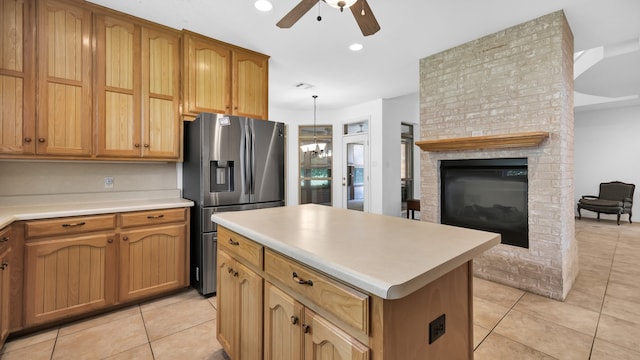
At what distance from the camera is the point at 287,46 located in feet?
10.9

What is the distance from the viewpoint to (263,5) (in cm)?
247

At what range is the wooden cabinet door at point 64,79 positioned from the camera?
2.24 m

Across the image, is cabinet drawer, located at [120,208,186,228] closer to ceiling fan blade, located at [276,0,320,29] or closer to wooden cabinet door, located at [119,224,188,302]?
wooden cabinet door, located at [119,224,188,302]

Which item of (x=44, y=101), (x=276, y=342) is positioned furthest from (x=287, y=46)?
(x=276, y=342)

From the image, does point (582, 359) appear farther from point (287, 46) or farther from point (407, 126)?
point (407, 126)

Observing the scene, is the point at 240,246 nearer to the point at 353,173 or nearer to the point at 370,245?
the point at 370,245

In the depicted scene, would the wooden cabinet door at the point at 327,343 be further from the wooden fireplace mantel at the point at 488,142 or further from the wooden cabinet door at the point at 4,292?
the wooden fireplace mantel at the point at 488,142

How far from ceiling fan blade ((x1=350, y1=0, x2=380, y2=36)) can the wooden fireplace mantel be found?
67.7 inches

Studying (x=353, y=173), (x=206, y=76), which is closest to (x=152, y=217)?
(x=206, y=76)

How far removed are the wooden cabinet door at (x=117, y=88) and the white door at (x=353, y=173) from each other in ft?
14.3

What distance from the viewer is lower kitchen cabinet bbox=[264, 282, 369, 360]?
907mm

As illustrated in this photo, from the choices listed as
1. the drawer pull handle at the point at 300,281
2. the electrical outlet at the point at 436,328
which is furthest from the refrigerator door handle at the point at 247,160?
the electrical outlet at the point at 436,328

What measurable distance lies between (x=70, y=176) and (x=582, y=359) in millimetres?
4287

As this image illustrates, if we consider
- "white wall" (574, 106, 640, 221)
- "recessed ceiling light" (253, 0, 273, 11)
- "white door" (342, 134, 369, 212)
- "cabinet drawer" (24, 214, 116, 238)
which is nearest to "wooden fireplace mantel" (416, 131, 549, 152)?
"recessed ceiling light" (253, 0, 273, 11)
